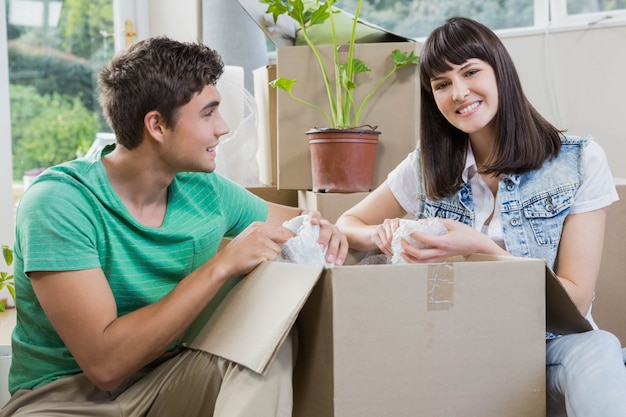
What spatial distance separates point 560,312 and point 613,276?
2.25 ft

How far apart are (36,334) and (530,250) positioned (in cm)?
88

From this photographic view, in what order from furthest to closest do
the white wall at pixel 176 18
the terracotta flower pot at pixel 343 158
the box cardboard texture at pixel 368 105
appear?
the white wall at pixel 176 18
the box cardboard texture at pixel 368 105
the terracotta flower pot at pixel 343 158

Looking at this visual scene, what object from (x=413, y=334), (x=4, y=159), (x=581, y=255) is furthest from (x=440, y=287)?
(x=4, y=159)

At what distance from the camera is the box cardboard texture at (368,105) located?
2.06 metres

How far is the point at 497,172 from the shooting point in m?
1.46

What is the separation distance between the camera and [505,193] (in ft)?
4.74

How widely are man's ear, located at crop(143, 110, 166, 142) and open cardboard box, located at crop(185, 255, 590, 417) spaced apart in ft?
1.38

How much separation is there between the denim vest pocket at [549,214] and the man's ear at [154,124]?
2.22ft

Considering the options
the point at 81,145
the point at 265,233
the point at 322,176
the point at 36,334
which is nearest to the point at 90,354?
the point at 36,334

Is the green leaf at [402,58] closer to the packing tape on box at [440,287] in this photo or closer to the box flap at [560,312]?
the box flap at [560,312]

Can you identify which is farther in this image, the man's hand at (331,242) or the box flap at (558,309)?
the man's hand at (331,242)

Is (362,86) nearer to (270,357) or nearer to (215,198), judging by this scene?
(215,198)

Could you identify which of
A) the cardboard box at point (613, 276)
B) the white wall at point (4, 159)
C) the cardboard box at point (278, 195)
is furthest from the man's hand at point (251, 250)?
the white wall at point (4, 159)

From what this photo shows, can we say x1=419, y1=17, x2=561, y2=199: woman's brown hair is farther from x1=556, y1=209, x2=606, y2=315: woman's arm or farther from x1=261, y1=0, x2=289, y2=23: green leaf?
x1=261, y1=0, x2=289, y2=23: green leaf
